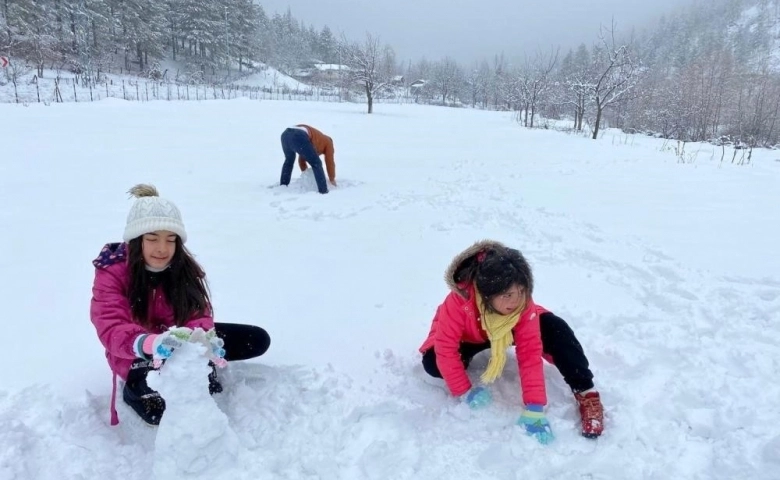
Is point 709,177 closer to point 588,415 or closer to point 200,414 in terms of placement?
point 588,415

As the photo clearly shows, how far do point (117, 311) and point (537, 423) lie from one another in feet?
6.12

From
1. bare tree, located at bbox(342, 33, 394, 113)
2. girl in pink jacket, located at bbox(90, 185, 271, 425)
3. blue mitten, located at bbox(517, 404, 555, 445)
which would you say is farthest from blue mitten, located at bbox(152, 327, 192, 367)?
bare tree, located at bbox(342, 33, 394, 113)

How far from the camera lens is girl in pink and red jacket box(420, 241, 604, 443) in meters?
1.92

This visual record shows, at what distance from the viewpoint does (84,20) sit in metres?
26.9

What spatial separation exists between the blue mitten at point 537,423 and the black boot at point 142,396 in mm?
1588

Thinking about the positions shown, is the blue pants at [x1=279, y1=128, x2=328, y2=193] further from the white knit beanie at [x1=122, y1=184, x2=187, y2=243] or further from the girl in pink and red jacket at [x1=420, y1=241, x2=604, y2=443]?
the girl in pink and red jacket at [x1=420, y1=241, x2=604, y2=443]

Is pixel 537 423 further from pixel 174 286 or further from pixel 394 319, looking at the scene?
pixel 174 286

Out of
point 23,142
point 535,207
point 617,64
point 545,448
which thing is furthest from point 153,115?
point 617,64

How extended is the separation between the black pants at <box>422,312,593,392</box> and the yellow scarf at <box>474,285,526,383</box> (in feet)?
0.57

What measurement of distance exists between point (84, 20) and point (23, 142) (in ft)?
84.2

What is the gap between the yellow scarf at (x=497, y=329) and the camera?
79.4 inches

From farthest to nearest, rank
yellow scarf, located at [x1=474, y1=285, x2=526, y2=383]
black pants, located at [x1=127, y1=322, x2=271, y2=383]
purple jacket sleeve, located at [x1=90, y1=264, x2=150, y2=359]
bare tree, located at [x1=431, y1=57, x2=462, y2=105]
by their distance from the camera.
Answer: bare tree, located at [x1=431, y1=57, x2=462, y2=105] → black pants, located at [x1=127, y1=322, x2=271, y2=383] → yellow scarf, located at [x1=474, y1=285, x2=526, y2=383] → purple jacket sleeve, located at [x1=90, y1=264, x2=150, y2=359]

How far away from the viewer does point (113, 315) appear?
1.83 metres

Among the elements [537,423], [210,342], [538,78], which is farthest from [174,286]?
[538,78]
